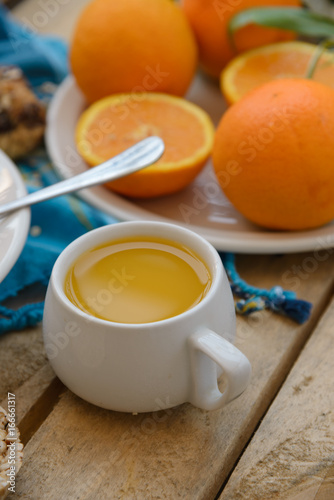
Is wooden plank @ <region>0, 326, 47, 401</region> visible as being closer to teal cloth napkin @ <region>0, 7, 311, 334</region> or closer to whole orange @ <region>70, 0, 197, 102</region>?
teal cloth napkin @ <region>0, 7, 311, 334</region>

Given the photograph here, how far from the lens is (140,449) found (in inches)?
25.9

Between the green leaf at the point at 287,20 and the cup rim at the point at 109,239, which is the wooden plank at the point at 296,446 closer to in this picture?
the cup rim at the point at 109,239

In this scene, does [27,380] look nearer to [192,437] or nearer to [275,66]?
[192,437]

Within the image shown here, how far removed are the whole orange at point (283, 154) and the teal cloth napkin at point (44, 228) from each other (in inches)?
4.2

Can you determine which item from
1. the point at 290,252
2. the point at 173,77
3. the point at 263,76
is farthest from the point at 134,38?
the point at 290,252

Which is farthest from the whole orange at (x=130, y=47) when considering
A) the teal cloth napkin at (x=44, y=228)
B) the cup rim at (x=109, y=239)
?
the cup rim at (x=109, y=239)

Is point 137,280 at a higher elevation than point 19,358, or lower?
higher

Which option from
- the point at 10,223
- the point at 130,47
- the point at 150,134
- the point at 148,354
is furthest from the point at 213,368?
the point at 130,47

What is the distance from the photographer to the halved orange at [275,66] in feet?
3.82

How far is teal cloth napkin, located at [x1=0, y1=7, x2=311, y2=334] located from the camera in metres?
0.83

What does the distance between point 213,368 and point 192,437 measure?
92mm

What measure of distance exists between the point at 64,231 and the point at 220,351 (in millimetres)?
484

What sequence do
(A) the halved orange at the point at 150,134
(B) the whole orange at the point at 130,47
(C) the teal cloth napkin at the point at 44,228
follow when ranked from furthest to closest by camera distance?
(B) the whole orange at the point at 130,47, (A) the halved orange at the point at 150,134, (C) the teal cloth napkin at the point at 44,228

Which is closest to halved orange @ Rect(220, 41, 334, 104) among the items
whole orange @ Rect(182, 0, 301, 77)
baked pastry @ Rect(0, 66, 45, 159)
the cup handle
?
whole orange @ Rect(182, 0, 301, 77)
